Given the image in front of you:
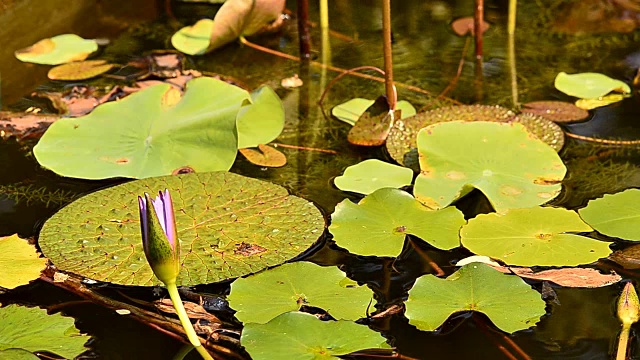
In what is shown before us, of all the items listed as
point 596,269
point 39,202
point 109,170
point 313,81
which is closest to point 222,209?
point 109,170

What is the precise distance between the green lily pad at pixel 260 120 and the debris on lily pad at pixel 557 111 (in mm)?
613

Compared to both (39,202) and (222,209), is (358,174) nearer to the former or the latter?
(222,209)

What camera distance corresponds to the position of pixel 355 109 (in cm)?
204

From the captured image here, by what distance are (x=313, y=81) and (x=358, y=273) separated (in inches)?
36.1

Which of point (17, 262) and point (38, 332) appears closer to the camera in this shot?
point (38, 332)

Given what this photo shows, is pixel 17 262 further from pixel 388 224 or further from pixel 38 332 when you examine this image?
pixel 388 224

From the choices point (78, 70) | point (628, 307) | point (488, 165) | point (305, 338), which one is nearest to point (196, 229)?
point (305, 338)

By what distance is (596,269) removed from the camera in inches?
55.2

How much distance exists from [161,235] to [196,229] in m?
0.39

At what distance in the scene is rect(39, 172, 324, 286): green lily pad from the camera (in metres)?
1.35

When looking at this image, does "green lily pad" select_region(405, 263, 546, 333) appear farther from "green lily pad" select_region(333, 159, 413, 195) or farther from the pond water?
"green lily pad" select_region(333, 159, 413, 195)

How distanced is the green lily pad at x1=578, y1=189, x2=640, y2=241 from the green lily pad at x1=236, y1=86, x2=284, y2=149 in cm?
71

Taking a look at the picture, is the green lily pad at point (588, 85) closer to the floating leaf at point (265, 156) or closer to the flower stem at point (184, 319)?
the floating leaf at point (265, 156)

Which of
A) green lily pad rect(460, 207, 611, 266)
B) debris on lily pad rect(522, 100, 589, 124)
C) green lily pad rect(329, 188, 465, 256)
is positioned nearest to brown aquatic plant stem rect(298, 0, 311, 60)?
debris on lily pad rect(522, 100, 589, 124)
